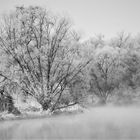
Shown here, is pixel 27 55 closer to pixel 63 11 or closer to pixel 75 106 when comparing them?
pixel 63 11

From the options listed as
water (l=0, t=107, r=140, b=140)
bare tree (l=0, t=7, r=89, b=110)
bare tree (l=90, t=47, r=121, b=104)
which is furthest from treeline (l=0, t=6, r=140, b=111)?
bare tree (l=90, t=47, r=121, b=104)

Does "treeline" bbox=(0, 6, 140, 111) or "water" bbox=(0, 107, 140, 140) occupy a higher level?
"treeline" bbox=(0, 6, 140, 111)

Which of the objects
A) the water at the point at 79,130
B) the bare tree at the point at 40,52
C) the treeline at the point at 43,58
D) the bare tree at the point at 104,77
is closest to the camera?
the water at the point at 79,130

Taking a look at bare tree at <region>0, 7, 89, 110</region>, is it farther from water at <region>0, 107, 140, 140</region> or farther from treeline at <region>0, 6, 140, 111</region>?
water at <region>0, 107, 140, 140</region>

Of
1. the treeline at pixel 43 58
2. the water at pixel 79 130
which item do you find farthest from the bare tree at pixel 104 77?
the water at pixel 79 130

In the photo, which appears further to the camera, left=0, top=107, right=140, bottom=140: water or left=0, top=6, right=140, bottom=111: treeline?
left=0, top=6, right=140, bottom=111: treeline

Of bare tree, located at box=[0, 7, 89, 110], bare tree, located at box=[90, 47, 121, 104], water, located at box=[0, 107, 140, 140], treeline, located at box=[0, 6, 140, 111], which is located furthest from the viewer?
bare tree, located at box=[90, 47, 121, 104]

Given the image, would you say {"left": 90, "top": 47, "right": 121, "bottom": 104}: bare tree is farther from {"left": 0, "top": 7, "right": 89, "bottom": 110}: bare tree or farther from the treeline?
{"left": 0, "top": 7, "right": 89, "bottom": 110}: bare tree

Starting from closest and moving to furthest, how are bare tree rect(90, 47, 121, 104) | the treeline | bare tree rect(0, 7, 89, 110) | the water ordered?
1. the water
2. the treeline
3. bare tree rect(0, 7, 89, 110)
4. bare tree rect(90, 47, 121, 104)

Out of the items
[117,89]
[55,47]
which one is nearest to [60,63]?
[55,47]

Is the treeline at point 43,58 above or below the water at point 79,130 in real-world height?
above

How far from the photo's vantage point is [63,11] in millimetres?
26797

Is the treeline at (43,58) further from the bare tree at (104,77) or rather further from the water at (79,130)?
the bare tree at (104,77)

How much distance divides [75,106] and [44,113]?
5.14 meters
